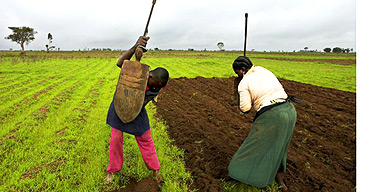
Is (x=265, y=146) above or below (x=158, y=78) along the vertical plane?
below

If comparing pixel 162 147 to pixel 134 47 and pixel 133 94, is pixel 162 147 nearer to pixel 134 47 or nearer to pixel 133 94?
pixel 133 94

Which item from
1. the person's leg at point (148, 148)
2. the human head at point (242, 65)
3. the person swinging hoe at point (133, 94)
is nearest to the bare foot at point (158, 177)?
the person's leg at point (148, 148)

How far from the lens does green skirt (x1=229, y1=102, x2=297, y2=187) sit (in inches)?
97.4

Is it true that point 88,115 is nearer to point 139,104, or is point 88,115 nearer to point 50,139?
point 50,139

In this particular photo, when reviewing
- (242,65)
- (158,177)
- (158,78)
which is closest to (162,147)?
(158,177)

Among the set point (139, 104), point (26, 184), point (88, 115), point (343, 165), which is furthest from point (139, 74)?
point (88, 115)

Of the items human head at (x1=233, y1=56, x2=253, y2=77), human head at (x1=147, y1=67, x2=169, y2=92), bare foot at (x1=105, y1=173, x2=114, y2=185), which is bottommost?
bare foot at (x1=105, y1=173, x2=114, y2=185)

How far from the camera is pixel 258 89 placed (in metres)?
2.56

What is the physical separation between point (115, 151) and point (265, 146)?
1857 mm

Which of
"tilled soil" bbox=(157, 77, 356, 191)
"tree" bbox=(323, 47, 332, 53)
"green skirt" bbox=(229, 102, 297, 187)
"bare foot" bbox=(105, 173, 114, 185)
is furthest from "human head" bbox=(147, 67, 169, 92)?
"tree" bbox=(323, 47, 332, 53)

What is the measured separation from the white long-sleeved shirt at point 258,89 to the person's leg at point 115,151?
159 centimetres

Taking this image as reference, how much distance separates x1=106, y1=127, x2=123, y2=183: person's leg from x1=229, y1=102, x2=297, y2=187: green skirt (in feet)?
4.87

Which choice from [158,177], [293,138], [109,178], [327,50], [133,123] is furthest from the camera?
[327,50]

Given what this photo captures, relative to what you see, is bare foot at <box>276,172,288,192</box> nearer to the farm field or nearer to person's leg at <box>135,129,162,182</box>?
the farm field
